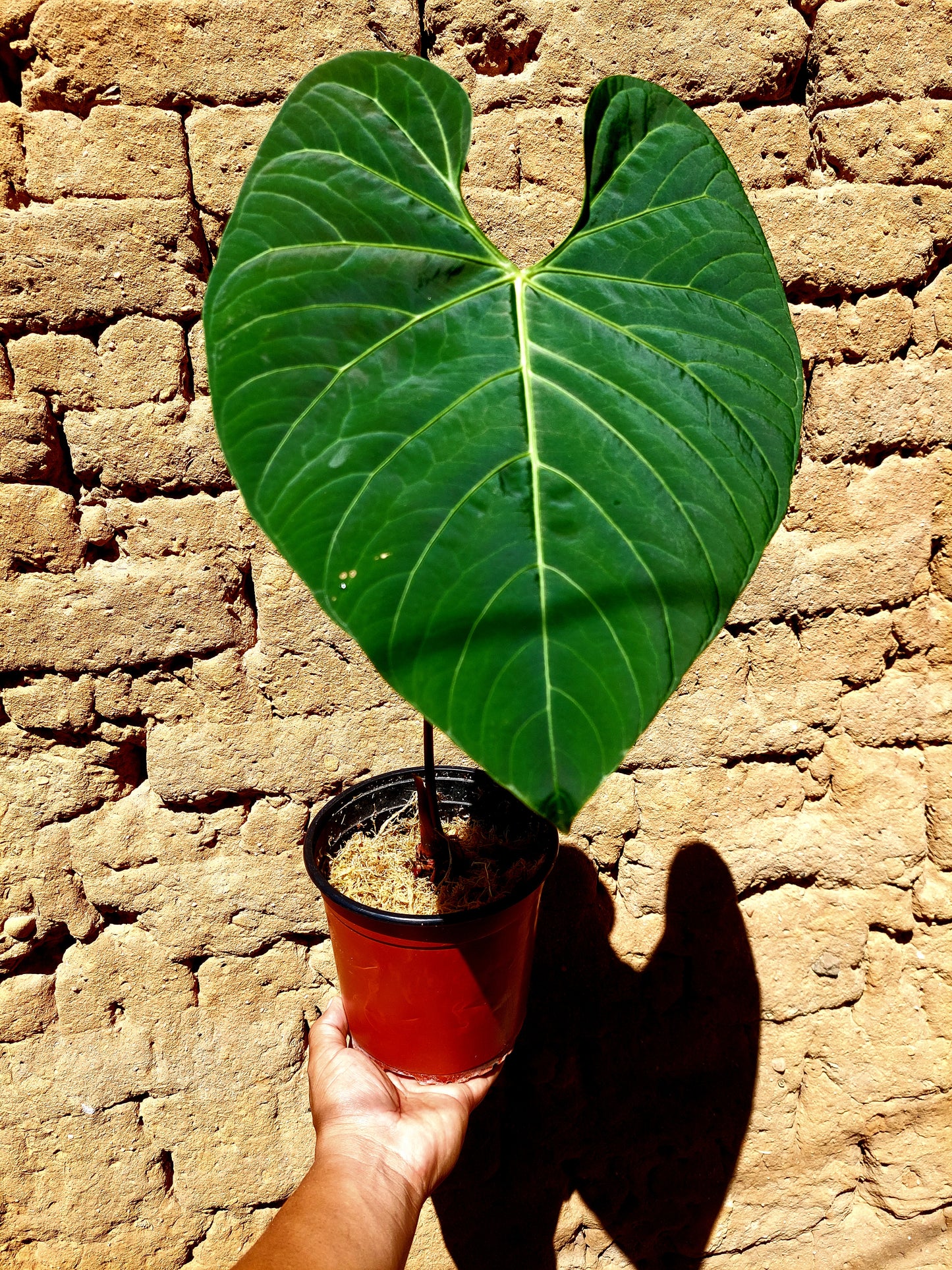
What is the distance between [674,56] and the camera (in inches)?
44.8

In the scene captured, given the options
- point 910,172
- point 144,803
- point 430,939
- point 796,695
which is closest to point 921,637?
point 796,695

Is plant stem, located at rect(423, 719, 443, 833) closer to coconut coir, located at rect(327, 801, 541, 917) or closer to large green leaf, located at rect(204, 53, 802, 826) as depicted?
coconut coir, located at rect(327, 801, 541, 917)

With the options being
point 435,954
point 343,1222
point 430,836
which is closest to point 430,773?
point 430,836

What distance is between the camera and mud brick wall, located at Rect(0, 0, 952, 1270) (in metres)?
1.12

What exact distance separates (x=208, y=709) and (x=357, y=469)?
76cm

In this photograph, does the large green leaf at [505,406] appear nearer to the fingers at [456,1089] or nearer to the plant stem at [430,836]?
the plant stem at [430,836]

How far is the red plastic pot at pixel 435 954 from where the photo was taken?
0.97 meters

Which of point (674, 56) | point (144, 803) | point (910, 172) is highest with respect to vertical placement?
point (674, 56)

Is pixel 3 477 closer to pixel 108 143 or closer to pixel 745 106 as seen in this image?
pixel 108 143

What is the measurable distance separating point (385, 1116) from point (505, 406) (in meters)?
0.91

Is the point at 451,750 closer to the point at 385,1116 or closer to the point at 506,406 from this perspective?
the point at 385,1116

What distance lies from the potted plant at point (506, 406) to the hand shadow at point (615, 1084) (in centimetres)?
90

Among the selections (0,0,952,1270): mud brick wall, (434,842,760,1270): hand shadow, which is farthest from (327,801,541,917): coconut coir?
(434,842,760,1270): hand shadow

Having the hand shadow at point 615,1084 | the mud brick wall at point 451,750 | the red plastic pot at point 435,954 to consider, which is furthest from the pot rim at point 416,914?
the hand shadow at point 615,1084
